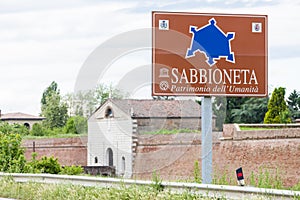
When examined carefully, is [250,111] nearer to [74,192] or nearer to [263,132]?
→ [263,132]

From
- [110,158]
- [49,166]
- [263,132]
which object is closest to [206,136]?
[49,166]

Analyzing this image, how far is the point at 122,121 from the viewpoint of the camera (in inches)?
2159

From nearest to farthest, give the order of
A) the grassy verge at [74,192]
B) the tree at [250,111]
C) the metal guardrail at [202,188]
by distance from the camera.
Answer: the metal guardrail at [202,188] < the grassy verge at [74,192] < the tree at [250,111]

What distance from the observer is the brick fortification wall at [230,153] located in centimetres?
3631

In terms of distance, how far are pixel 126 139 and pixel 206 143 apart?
111ft

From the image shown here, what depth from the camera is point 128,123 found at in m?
51.7

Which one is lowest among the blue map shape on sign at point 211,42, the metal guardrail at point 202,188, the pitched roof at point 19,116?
the metal guardrail at point 202,188

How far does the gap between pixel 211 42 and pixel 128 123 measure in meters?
34.7

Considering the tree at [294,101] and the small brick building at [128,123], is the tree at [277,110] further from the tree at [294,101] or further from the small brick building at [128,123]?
the tree at [294,101]

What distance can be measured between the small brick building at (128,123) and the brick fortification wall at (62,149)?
205 inches

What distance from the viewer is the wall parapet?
Answer: 36438mm

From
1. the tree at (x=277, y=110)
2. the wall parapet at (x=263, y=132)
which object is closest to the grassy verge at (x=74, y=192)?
the wall parapet at (x=263, y=132)

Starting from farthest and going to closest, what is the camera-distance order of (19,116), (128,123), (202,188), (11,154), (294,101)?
(19,116)
(294,101)
(128,123)
(11,154)
(202,188)

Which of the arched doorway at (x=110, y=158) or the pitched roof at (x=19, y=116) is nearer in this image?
the arched doorway at (x=110, y=158)
